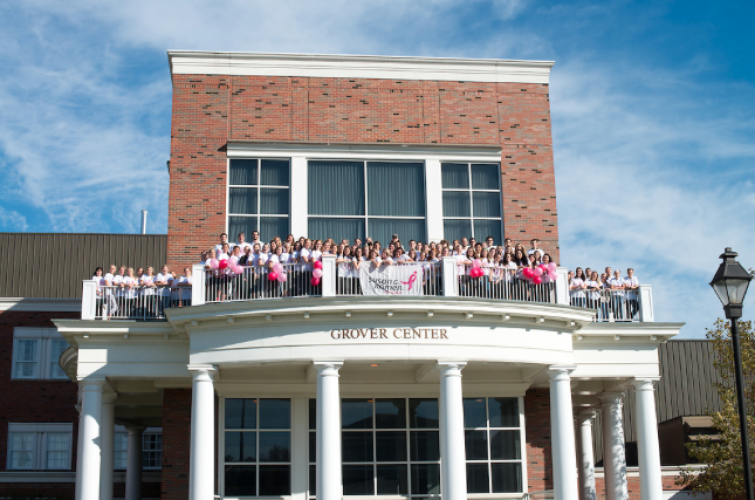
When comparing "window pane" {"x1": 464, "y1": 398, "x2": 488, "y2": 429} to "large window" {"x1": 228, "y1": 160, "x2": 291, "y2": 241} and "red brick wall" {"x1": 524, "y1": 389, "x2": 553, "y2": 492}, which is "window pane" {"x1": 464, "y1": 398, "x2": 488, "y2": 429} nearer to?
"red brick wall" {"x1": 524, "y1": 389, "x2": 553, "y2": 492}

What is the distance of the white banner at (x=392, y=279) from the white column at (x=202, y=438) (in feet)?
12.5

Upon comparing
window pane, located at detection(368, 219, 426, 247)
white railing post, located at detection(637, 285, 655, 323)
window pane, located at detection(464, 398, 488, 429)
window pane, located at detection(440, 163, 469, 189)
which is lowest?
window pane, located at detection(464, 398, 488, 429)

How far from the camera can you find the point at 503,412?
73.6 feet

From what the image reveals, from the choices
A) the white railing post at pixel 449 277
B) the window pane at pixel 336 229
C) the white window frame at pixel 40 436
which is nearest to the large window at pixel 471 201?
the window pane at pixel 336 229

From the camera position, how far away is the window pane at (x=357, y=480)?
70.7 ft

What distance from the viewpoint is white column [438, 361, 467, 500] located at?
17562mm

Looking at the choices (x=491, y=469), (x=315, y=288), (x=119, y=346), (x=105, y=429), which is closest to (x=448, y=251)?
(x=315, y=288)

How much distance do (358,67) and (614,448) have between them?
12433 mm

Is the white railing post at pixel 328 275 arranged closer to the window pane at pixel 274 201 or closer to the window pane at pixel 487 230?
the window pane at pixel 274 201

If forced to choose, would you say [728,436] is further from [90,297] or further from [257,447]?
[90,297]

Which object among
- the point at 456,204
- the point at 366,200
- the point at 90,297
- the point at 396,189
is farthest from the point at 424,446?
the point at 90,297

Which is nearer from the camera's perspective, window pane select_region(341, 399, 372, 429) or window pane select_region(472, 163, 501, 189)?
window pane select_region(341, 399, 372, 429)

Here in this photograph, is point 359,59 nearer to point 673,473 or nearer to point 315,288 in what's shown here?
point 315,288

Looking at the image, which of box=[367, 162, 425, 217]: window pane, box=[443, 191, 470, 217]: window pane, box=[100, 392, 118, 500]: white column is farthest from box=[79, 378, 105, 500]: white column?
box=[443, 191, 470, 217]: window pane
